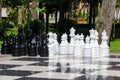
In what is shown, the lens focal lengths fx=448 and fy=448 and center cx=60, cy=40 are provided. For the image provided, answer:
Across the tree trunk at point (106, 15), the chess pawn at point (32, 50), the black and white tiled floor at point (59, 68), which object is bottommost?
the black and white tiled floor at point (59, 68)

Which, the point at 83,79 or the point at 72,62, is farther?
the point at 72,62

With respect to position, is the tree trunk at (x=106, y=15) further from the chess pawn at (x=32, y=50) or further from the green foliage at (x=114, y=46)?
the chess pawn at (x=32, y=50)

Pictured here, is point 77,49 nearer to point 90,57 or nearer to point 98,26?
point 90,57

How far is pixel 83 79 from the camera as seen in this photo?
8164 mm

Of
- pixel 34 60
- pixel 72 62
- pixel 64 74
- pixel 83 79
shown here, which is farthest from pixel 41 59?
pixel 83 79

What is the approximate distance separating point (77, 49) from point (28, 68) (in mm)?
3574

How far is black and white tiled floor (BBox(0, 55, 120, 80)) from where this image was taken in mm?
8516

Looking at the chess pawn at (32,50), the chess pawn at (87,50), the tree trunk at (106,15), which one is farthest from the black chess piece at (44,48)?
the tree trunk at (106,15)

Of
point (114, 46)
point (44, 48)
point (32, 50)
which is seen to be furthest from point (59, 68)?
point (114, 46)

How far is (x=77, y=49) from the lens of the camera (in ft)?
43.5

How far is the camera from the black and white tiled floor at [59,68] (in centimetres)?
852

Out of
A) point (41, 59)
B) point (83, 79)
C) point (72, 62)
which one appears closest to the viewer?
point (83, 79)

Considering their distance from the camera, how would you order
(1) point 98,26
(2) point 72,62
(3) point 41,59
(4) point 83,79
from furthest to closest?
(1) point 98,26
(3) point 41,59
(2) point 72,62
(4) point 83,79

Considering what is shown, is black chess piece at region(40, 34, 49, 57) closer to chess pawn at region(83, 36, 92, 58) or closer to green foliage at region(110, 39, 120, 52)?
chess pawn at region(83, 36, 92, 58)
